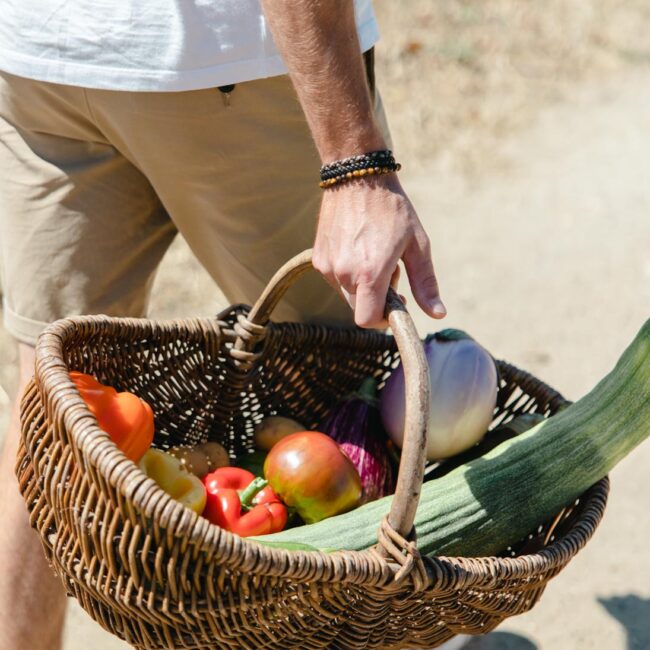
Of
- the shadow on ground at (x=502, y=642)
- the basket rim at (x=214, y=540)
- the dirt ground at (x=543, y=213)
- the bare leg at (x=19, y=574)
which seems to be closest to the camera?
the basket rim at (x=214, y=540)

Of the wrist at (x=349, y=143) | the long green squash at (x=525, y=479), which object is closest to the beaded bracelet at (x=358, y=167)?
the wrist at (x=349, y=143)

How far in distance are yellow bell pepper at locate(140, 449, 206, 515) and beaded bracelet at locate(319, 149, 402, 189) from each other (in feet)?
1.82

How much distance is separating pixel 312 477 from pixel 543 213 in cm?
239

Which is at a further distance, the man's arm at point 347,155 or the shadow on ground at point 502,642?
the shadow on ground at point 502,642

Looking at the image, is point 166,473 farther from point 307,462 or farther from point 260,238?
point 260,238

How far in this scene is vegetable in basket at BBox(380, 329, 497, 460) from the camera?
6.30 ft

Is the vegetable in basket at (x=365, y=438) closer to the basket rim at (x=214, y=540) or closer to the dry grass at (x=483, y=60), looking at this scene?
the basket rim at (x=214, y=540)

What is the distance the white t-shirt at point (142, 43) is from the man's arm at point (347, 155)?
0.64ft

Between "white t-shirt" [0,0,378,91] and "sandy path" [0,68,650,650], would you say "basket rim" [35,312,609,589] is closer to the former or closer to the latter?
"white t-shirt" [0,0,378,91]

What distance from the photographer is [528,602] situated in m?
1.65

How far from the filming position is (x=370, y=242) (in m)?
1.46

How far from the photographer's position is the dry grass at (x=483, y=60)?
168 inches

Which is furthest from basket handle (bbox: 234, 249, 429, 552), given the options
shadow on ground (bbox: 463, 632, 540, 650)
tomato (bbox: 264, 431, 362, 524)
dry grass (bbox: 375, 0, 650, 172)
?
dry grass (bbox: 375, 0, 650, 172)

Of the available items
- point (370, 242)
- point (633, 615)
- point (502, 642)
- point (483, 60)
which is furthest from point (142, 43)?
point (483, 60)
